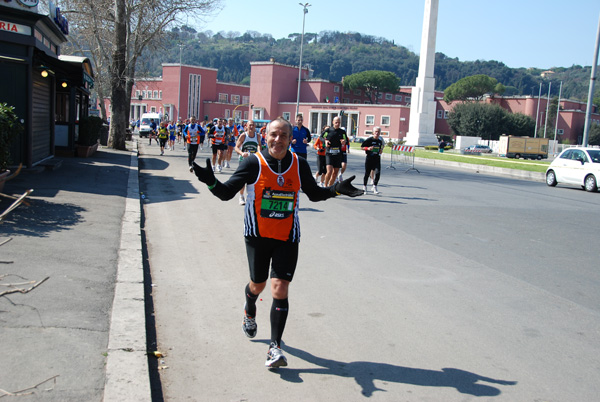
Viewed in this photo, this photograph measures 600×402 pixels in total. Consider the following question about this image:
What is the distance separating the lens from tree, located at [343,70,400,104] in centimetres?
10675

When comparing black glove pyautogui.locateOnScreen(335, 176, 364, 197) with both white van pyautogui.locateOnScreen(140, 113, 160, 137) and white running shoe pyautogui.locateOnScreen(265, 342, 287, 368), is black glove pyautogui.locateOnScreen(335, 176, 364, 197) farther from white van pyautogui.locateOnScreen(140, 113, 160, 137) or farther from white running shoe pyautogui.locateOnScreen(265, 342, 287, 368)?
white van pyautogui.locateOnScreen(140, 113, 160, 137)

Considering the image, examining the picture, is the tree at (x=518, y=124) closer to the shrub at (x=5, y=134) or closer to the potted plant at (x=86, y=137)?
the potted plant at (x=86, y=137)

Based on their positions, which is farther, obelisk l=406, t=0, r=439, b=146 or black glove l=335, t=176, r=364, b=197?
obelisk l=406, t=0, r=439, b=146

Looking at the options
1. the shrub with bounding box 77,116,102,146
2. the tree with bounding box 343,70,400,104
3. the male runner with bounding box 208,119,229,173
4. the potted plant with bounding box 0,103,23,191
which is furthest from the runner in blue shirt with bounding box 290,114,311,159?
the tree with bounding box 343,70,400,104

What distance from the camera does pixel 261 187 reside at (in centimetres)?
430

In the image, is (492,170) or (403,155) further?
(403,155)

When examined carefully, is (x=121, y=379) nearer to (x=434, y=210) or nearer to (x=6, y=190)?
(x=6, y=190)

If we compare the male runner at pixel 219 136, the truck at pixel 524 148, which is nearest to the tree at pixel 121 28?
the male runner at pixel 219 136

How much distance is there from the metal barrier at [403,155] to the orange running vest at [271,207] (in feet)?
73.7

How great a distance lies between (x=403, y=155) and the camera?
33.7 metres

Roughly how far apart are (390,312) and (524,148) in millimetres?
55021

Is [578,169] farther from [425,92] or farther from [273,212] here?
[425,92]

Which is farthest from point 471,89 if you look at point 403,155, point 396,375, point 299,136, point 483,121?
point 396,375

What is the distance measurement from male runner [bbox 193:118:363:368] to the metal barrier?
73.6ft
